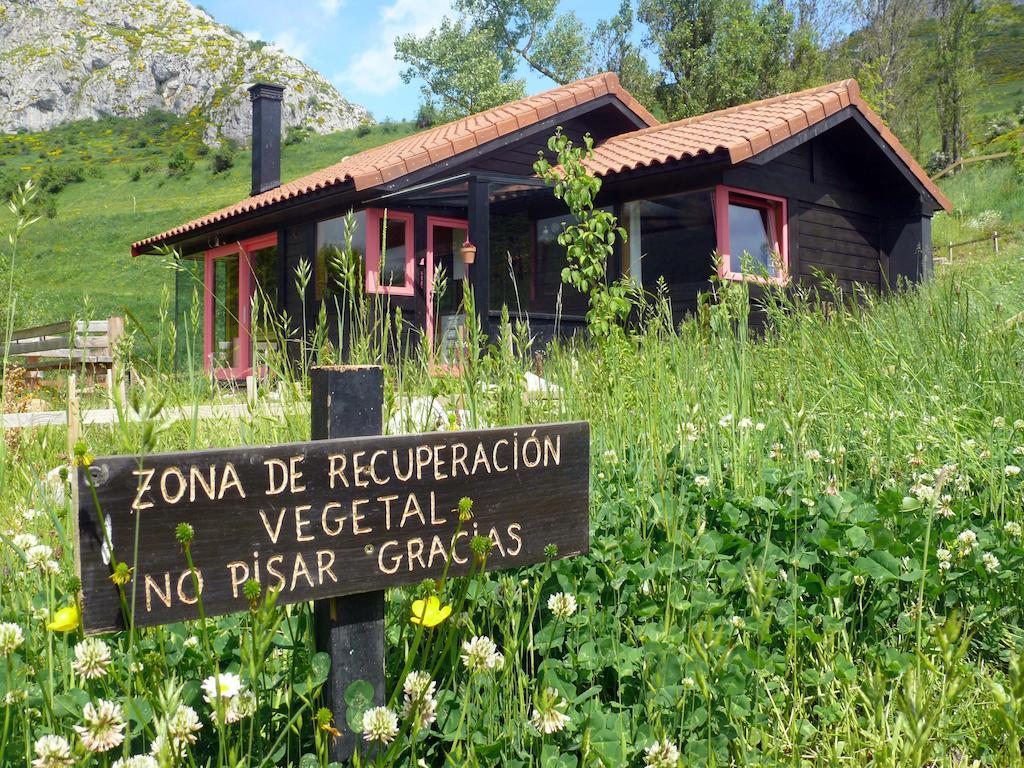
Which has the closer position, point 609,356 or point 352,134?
point 609,356

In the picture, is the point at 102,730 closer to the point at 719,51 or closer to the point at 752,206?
the point at 752,206

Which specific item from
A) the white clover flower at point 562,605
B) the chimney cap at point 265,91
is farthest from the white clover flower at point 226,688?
the chimney cap at point 265,91

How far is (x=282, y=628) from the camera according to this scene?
6.38 feet

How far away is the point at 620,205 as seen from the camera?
36.4 feet

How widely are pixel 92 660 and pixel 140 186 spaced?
43.9 meters

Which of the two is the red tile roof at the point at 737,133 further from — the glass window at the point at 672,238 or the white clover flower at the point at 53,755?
the white clover flower at the point at 53,755

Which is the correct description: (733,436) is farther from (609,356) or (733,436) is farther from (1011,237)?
(1011,237)

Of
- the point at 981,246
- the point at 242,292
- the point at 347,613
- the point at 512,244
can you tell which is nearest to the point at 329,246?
the point at 512,244

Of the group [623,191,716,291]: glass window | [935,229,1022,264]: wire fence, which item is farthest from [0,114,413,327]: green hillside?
[935,229,1022,264]: wire fence

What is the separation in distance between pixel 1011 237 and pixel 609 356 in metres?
16.1

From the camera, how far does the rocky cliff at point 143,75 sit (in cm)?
7844

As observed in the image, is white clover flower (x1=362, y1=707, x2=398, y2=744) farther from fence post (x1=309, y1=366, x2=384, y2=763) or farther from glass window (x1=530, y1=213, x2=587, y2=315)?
glass window (x1=530, y1=213, x2=587, y2=315)

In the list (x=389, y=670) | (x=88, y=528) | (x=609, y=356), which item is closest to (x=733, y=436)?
(x=609, y=356)

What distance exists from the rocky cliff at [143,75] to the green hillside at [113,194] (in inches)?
707
